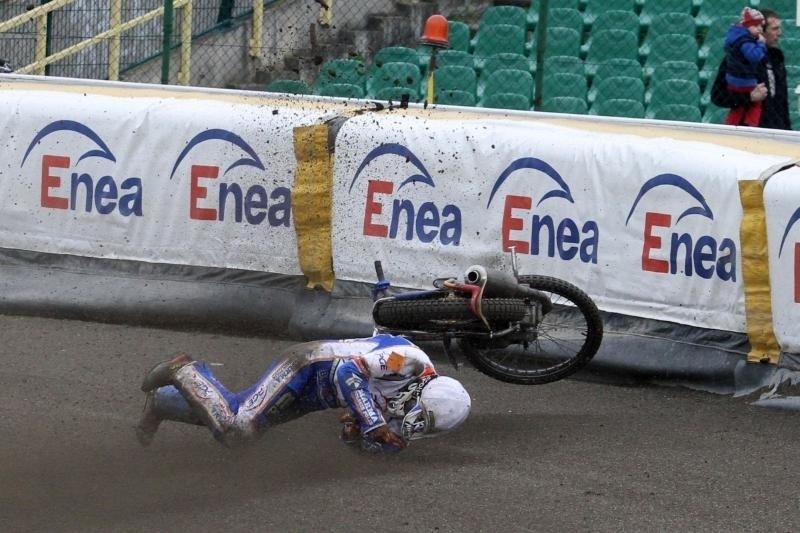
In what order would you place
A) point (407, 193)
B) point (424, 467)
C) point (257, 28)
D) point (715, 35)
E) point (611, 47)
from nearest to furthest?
point (424, 467), point (407, 193), point (715, 35), point (611, 47), point (257, 28)

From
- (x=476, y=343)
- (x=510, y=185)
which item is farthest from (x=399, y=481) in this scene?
(x=510, y=185)

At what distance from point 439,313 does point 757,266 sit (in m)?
2.15

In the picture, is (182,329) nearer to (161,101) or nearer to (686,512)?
(161,101)

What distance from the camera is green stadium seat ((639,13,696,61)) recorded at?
1397 cm

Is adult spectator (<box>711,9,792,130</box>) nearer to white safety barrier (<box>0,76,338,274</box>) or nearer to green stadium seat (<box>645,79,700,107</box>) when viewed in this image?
green stadium seat (<box>645,79,700,107</box>)

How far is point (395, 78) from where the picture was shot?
539 inches

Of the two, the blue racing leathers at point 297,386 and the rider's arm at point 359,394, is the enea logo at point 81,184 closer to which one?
the blue racing leathers at point 297,386

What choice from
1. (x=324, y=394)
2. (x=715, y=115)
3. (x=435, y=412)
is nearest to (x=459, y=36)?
(x=715, y=115)

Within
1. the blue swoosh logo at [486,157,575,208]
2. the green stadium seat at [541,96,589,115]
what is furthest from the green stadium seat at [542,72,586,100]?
the blue swoosh logo at [486,157,575,208]

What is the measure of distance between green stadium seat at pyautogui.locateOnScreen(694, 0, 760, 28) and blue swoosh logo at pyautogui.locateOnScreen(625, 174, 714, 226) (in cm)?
595

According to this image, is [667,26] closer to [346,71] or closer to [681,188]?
[346,71]

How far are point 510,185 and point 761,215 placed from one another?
5.54ft

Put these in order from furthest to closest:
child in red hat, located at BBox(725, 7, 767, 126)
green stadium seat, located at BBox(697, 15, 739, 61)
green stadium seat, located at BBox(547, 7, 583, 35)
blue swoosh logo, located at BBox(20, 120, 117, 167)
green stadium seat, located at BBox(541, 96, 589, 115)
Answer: green stadium seat, located at BBox(547, 7, 583, 35) → green stadium seat, located at BBox(697, 15, 739, 61) → green stadium seat, located at BBox(541, 96, 589, 115) → child in red hat, located at BBox(725, 7, 767, 126) → blue swoosh logo, located at BBox(20, 120, 117, 167)

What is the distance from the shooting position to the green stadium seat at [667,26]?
1397 cm
